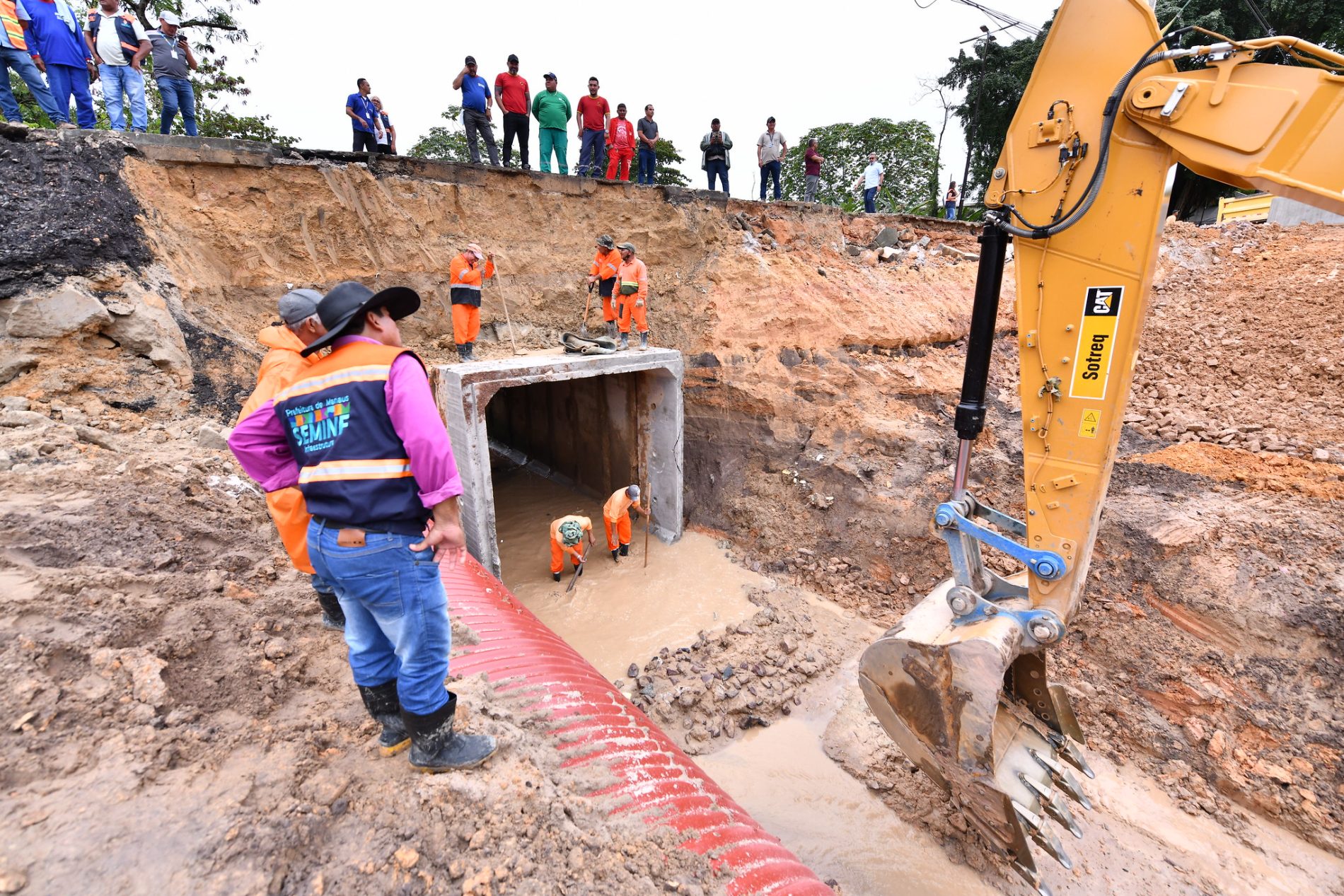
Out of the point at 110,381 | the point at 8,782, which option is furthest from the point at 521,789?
the point at 110,381

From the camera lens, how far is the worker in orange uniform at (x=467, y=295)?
22.9ft

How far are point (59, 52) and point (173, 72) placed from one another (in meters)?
0.99

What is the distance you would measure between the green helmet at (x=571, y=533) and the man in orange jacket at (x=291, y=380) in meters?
3.78

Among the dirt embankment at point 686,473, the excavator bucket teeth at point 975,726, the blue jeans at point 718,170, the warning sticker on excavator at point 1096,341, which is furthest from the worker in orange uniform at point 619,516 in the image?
the blue jeans at point 718,170

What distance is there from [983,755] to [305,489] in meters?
3.31

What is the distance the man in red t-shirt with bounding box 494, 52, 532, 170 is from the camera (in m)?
8.83

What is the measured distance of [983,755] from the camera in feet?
9.91

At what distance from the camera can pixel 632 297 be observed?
8.06 meters

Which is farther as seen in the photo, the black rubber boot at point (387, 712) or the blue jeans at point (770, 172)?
the blue jeans at point (770, 172)

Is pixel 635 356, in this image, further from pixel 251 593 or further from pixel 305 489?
pixel 305 489

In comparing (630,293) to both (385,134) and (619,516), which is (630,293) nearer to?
(619,516)

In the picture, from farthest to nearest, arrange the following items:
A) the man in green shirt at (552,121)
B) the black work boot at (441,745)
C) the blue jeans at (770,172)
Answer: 1. the blue jeans at (770,172)
2. the man in green shirt at (552,121)
3. the black work boot at (441,745)

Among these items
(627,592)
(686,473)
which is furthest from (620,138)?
(627,592)

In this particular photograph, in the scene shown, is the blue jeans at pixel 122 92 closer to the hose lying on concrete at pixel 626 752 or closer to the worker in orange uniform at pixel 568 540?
the worker in orange uniform at pixel 568 540
